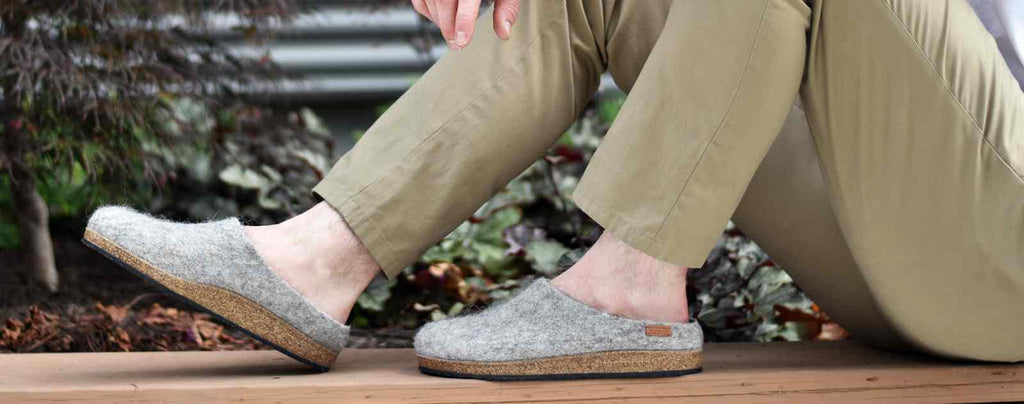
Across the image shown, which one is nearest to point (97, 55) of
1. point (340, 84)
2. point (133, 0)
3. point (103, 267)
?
point (133, 0)

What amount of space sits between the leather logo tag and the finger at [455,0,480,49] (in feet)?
1.16

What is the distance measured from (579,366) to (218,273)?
1.26 ft

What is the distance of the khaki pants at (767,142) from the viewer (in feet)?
3.18

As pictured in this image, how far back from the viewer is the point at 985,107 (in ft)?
3.20

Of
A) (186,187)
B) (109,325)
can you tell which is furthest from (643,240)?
(186,187)

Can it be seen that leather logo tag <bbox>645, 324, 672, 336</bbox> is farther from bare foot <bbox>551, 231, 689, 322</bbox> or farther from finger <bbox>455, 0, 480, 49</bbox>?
finger <bbox>455, 0, 480, 49</bbox>

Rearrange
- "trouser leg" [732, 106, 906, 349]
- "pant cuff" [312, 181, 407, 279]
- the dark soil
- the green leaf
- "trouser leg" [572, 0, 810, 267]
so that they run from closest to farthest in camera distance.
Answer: "trouser leg" [572, 0, 810, 267], "pant cuff" [312, 181, 407, 279], "trouser leg" [732, 106, 906, 349], the dark soil, the green leaf

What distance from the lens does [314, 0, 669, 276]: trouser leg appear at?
1.08m

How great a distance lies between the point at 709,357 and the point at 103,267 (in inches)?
60.0

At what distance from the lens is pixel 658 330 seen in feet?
3.40

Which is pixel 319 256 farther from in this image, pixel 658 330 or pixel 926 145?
pixel 926 145

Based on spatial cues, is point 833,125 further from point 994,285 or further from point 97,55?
point 97,55

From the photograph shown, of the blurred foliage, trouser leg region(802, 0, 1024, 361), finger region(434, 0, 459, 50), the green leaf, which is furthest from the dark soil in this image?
trouser leg region(802, 0, 1024, 361)

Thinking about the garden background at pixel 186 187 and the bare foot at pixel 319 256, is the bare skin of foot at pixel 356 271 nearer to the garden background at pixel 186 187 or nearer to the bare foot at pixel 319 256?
the bare foot at pixel 319 256
